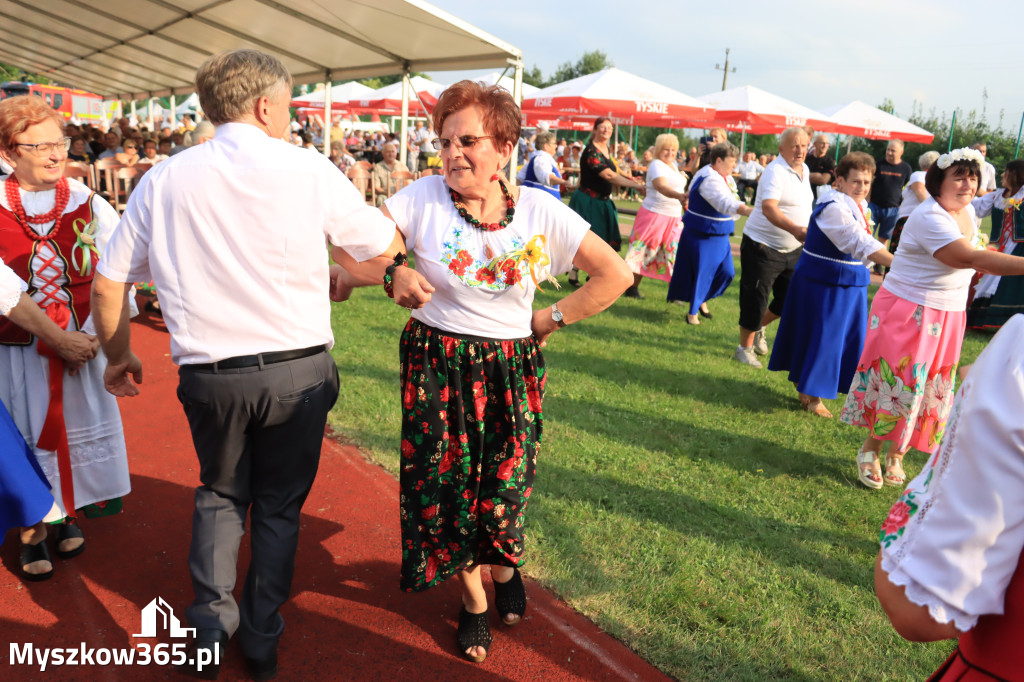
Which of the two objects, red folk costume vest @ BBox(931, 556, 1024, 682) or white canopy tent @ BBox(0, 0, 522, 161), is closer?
red folk costume vest @ BBox(931, 556, 1024, 682)

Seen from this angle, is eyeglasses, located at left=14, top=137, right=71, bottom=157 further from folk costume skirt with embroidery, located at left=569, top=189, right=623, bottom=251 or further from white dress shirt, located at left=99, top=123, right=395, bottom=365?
folk costume skirt with embroidery, located at left=569, top=189, right=623, bottom=251

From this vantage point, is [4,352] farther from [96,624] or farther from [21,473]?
[96,624]

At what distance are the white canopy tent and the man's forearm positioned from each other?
6.44 metres

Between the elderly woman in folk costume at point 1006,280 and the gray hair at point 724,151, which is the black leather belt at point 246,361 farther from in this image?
the elderly woman in folk costume at point 1006,280

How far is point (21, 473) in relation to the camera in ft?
8.75

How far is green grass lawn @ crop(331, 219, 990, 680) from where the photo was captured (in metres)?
2.89

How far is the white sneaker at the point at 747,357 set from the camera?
6875mm

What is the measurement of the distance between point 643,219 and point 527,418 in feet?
21.3

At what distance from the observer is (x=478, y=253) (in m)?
2.46

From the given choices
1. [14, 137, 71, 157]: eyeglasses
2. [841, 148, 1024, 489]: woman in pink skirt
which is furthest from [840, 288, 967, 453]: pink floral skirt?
[14, 137, 71, 157]: eyeglasses

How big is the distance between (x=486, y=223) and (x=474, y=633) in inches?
62.0

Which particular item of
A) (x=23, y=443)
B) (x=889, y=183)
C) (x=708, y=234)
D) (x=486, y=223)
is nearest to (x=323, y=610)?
(x=23, y=443)

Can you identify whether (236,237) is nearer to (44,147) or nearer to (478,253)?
(478,253)

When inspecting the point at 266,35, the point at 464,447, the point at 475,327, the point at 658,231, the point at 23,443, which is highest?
the point at 266,35
